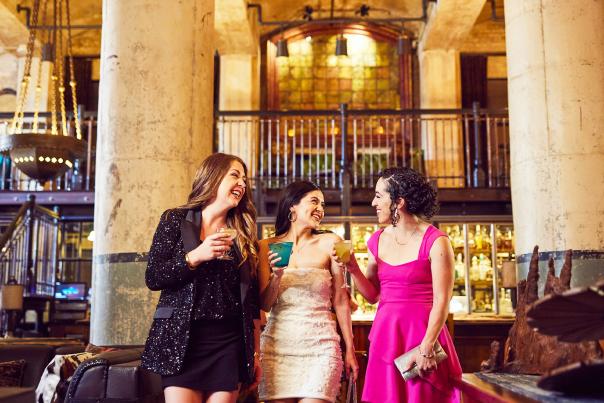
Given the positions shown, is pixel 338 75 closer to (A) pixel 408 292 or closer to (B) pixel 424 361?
(A) pixel 408 292

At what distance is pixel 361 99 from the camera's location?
47.7 feet

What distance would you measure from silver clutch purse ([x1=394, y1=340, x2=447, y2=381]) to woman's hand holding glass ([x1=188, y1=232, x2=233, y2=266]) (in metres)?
0.83

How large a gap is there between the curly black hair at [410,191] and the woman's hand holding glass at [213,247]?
0.84 meters

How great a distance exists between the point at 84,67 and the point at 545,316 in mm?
14727

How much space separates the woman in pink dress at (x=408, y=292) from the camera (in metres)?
2.80

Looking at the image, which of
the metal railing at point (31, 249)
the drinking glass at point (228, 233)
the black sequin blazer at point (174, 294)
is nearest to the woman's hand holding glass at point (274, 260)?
the black sequin blazer at point (174, 294)

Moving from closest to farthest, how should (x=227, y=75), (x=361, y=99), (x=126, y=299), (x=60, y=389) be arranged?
(x=60, y=389), (x=126, y=299), (x=227, y=75), (x=361, y=99)

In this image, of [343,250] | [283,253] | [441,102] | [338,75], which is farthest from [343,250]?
[338,75]

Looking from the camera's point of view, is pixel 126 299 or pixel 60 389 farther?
pixel 126 299

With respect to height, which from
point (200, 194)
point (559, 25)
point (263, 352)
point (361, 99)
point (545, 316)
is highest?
point (361, 99)

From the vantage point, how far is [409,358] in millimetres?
2764

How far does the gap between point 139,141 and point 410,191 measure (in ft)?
8.24

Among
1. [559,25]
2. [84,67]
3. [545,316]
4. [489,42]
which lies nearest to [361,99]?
[489,42]

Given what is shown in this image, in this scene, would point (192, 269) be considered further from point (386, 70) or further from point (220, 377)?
point (386, 70)
